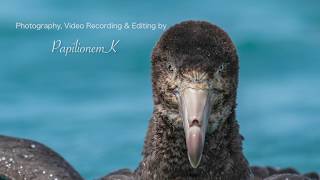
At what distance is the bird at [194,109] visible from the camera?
10.0m

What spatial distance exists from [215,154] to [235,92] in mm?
559

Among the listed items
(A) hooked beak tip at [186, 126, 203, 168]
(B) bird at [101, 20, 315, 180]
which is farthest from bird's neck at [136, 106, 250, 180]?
(A) hooked beak tip at [186, 126, 203, 168]

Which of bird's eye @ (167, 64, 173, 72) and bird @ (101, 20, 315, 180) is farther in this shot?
bird's eye @ (167, 64, 173, 72)

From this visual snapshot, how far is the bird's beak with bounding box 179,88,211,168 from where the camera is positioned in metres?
9.88

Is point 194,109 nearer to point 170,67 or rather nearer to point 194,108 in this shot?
point 194,108

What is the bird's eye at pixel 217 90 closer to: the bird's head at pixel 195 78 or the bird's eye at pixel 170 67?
the bird's head at pixel 195 78

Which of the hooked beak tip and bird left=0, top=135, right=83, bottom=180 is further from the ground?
bird left=0, top=135, right=83, bottom=180

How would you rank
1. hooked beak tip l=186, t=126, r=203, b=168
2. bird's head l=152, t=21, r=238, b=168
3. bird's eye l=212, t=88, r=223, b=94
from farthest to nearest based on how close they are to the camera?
bird's eye l=212, t=88, r=223, b=94
bird's head l=152, t=21, r=238, b=168
hooked beak tip l=186, t=126, r=203, b=168

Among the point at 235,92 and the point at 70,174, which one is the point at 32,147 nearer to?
the point at 70,174

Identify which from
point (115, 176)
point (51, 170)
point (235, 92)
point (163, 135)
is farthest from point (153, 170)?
point (51, 170)

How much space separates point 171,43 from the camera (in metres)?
10.4

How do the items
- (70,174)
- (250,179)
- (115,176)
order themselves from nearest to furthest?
(250,179) < (115,176) < (70,174)

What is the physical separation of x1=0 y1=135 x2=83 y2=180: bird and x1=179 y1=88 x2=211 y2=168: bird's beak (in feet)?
12.1

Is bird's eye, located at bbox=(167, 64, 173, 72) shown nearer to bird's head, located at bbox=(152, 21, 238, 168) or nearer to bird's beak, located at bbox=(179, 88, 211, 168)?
bird's head, located at bbox=(152, 21, 238, 168)
